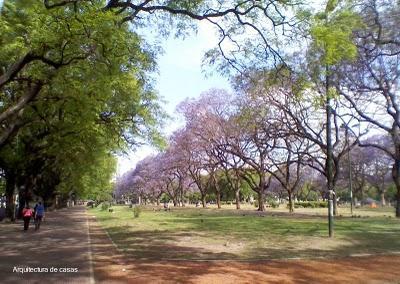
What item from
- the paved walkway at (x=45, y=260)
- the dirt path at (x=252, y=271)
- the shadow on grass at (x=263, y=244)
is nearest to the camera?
the dirt path at (x=252, y=271)

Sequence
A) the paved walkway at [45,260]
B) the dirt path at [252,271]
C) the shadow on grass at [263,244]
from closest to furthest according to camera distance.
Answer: the dirt path at [252,271] < the paved walkway at [45,260] < the shadow on grass at [263,244]

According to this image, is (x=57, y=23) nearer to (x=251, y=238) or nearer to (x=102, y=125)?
(x=251, y=238)

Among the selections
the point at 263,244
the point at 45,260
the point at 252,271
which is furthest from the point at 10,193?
the point at 252,271

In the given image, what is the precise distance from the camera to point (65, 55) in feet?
42.1

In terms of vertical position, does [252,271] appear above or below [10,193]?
below

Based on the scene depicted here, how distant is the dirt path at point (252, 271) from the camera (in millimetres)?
10172

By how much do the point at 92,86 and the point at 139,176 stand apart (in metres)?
65.4

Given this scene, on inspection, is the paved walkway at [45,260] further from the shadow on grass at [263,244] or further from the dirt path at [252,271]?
the shadow on grass at [263,244]

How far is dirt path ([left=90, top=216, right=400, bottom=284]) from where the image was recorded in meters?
10.2

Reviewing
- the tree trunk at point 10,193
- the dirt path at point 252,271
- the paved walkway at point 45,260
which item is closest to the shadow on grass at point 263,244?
the dirt path at point 252,271

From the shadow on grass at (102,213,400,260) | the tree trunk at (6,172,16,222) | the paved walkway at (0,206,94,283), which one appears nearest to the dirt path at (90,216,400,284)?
the paved walkway at (0,206,94,283)

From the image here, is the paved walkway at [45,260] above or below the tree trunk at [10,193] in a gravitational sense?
below

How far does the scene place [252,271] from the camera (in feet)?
36.4

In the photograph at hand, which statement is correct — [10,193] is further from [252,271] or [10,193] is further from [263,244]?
[252,271]
